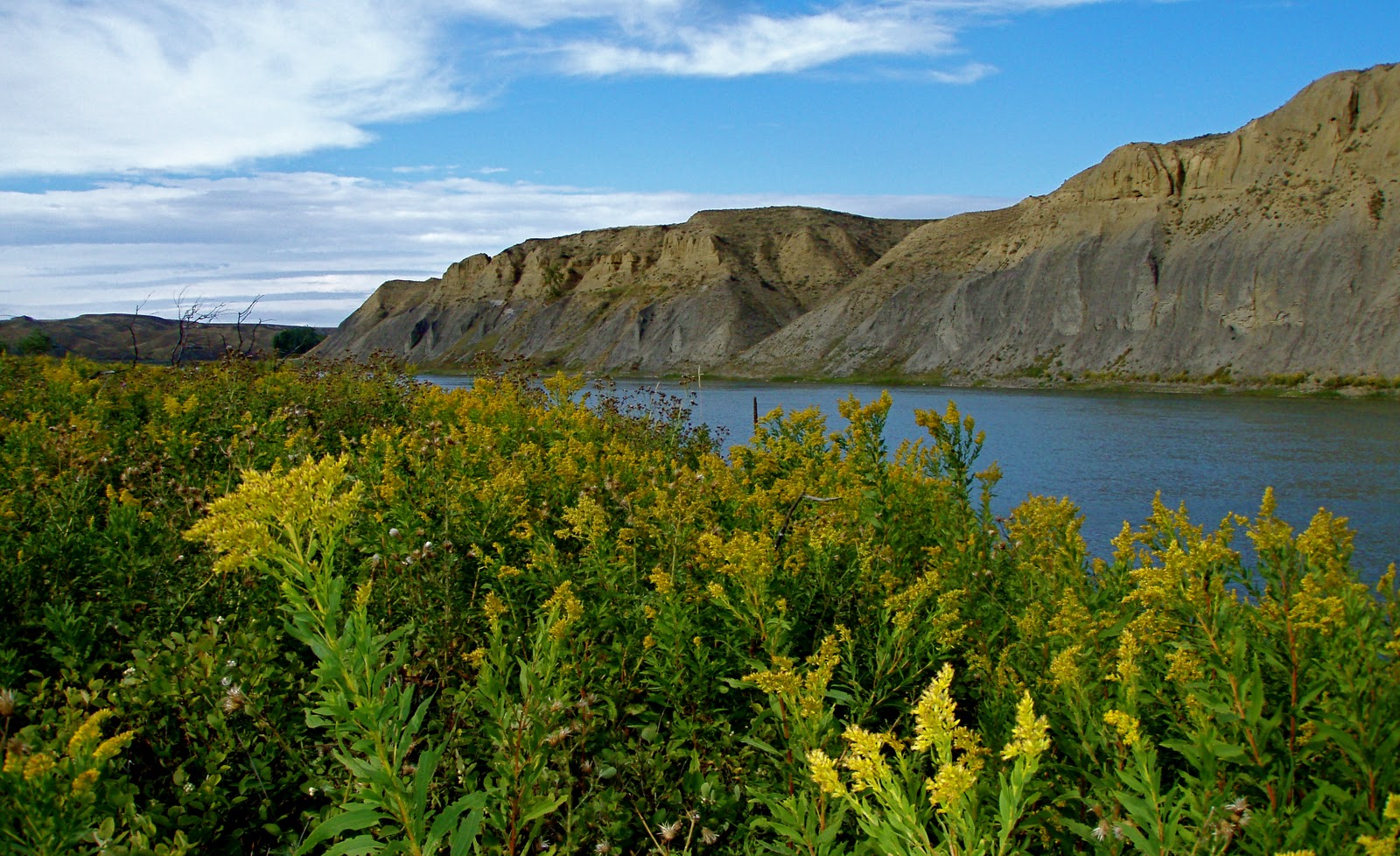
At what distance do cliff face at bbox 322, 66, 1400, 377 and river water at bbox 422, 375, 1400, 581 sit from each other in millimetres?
10701

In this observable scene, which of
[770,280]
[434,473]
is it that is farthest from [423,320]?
[434,473]

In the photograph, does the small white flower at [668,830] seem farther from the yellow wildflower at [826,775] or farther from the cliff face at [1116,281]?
the cliff face at [1116,281]

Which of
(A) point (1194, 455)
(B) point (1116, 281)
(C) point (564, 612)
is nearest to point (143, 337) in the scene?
(B) point (1116, 281)

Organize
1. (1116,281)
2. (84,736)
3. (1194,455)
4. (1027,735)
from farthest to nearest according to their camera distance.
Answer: (1116,281) < (1194,455) < (84,736) < (1027,735)

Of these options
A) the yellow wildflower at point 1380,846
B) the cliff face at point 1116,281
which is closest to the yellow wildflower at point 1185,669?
the yellow wildflower at point 1380,846

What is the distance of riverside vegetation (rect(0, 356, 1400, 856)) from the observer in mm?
1912

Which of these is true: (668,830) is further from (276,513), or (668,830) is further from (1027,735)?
(276,513)

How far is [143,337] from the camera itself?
413ft

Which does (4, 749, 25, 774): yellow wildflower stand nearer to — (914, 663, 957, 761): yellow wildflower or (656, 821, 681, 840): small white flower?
(656, 821, 681, 840): small white flower

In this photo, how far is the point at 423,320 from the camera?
13650 cm

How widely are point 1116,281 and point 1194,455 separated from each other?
1579 inches

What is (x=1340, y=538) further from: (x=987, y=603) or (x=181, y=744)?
(x=181, y=744)

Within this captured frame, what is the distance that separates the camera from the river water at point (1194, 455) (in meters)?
16.7

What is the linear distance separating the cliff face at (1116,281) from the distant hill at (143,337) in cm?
1976
